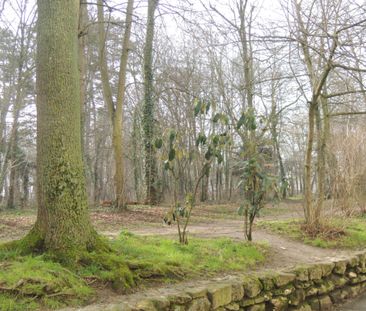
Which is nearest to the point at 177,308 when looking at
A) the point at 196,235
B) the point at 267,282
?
the point at 267,282

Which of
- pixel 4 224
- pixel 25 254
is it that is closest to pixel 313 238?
pixel 25 254

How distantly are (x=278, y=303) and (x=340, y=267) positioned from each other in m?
1.79

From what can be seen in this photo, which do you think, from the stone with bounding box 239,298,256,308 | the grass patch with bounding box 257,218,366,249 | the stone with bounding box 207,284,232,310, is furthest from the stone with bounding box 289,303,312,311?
the grass patch with bounding box 257,218,366,249

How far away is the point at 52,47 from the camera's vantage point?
4.23 meters

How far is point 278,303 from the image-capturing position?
4891mm

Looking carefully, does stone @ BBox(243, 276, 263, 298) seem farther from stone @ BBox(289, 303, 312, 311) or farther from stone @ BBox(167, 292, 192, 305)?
stone @ BBox(167, 292, 192, 305)

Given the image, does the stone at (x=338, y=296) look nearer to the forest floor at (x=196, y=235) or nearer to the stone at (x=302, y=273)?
the forest floor at (x=196, y=235)

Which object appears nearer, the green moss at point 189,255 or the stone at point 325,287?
the green moss at point 189,255

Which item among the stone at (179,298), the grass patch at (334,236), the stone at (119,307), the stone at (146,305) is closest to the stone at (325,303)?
the grass patch at (334,236)

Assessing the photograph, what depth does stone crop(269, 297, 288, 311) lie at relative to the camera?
15.9ft

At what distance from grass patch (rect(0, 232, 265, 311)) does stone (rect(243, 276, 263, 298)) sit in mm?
429

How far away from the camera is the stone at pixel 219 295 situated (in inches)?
157

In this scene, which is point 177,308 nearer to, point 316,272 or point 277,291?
point 277,291

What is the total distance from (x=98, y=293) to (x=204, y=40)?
531 cm
